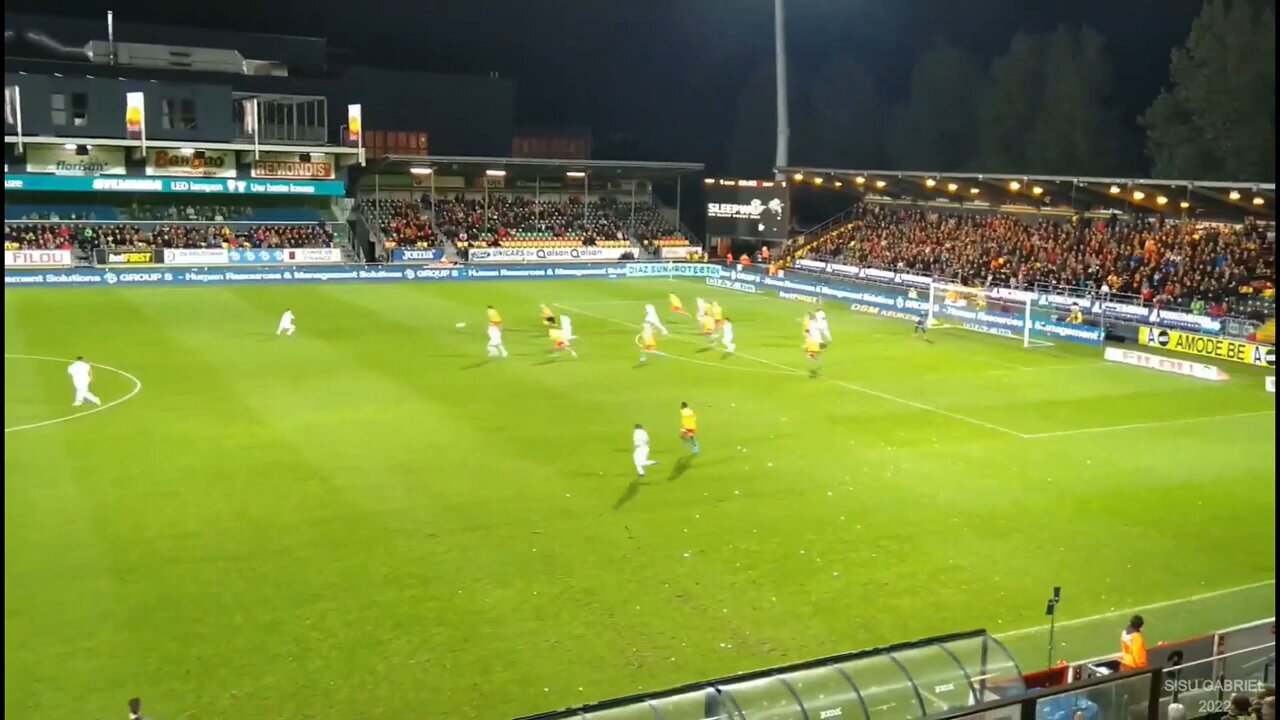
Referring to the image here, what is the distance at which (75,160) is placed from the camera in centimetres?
5975

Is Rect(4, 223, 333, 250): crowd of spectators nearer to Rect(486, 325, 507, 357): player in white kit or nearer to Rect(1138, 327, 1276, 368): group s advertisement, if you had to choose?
Rect(486, 325, 507, 357): player in white kit

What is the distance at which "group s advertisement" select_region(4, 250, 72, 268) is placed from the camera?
53.2 metres

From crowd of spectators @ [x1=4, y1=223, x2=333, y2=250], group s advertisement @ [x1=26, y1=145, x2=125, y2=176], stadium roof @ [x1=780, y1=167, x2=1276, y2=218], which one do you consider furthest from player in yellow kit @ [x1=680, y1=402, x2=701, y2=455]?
group s advertisement @ [x1=26, y1=145, x2=125, y2=176]

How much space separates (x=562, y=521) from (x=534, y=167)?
178ft

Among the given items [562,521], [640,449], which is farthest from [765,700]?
[640,449]

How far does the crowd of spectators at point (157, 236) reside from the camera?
55969 mm

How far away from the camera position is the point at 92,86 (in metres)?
59.2

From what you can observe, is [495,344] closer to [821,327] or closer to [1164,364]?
[821,327]

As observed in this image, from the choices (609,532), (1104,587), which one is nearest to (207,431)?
(609,532)

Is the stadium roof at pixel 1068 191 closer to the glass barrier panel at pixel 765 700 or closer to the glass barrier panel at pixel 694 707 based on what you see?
the glass barrier panel at pixel 765 700

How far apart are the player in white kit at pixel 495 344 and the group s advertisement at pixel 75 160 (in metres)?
36.2

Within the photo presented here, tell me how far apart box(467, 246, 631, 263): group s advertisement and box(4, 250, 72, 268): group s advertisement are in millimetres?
20457

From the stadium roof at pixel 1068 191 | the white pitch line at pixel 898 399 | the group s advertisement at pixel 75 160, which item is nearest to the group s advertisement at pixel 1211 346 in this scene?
the stadium roof at pixel 1068 191

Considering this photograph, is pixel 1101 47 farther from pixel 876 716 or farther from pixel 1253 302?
pixel 876 716
